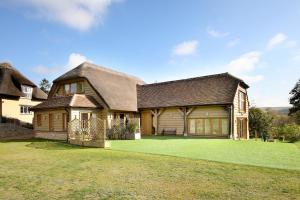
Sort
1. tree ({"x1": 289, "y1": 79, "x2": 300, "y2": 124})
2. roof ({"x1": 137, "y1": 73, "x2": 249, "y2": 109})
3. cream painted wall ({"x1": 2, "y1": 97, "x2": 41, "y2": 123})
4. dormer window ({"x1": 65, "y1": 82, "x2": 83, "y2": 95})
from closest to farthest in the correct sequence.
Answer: roof ({"x1": 137, "y1": 73, "x2": 249, "y2": 109}) < dormer window ({"x1": 65, "y1": 82, "x2": 83, "y2": 95}) < cream painted wall ({"x1": 2, "y1": 97, "x2": 41, "y2": 123}) < tree ({"x1": 289, "y1": 79, "x2": 300, "y2": 124})

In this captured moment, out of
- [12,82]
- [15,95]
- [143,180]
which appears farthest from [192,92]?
[12,82]

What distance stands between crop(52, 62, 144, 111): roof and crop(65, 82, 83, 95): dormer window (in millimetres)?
826

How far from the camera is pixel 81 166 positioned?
30.1 feet

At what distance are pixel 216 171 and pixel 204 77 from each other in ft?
63.9

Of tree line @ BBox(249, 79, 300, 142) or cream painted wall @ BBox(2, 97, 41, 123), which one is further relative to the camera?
cream painted wall @ BBox(2, 97, 41, 123)

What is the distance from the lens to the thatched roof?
96.5 ft

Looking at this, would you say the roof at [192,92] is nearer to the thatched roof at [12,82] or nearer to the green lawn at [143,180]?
the green lawn at [143,180]

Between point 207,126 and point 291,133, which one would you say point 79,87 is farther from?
point 291,133

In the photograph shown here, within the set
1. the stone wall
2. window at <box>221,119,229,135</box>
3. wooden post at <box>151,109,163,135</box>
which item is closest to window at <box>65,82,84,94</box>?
the stone wall

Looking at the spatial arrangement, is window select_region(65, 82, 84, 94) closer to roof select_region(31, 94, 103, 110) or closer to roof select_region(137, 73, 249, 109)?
roof select_region(31, 94, 103, 110)

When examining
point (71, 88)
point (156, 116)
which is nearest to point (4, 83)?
point (71, 88)

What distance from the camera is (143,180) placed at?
7180 millimetres

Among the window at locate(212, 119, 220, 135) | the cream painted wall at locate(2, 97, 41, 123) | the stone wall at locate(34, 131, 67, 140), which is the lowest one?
the stone wall at locate(34, 131, 67, 140)

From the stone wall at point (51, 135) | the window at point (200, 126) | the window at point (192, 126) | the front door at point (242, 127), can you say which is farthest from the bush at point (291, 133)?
the stone wall at point (51, 135)
